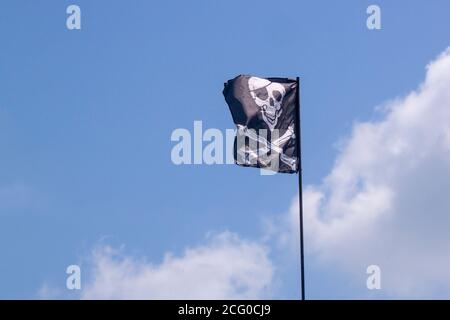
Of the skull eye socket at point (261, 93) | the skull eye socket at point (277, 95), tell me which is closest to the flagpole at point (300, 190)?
the skull eye socket at point (277, 95)

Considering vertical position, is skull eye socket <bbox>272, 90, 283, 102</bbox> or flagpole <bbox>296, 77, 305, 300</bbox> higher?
skull eye socket <bbox>272, 90, 283, 102</bbox>

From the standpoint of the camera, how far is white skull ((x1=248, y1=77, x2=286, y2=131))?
37.9m

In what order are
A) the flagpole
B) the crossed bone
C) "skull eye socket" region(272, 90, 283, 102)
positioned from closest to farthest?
the flagpole < the crossed bone < "skull eye socket" region(272, 90, 283, 102)

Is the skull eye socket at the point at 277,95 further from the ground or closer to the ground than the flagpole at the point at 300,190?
further from the ground

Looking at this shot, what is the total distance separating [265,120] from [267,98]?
0.81 metres

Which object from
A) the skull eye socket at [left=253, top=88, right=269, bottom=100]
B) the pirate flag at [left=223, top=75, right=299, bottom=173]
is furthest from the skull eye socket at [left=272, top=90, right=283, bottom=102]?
the skull eye socket at [left=253, top=88, right=269, bottom=100]

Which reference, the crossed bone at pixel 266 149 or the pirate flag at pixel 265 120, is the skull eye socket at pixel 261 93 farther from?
the crossed bone at pixel 266 149

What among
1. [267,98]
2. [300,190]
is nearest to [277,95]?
[267,98]

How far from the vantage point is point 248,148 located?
1473 inches

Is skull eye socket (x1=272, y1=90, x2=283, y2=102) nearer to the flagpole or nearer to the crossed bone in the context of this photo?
the flagpole

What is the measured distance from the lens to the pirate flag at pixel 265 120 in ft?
123
